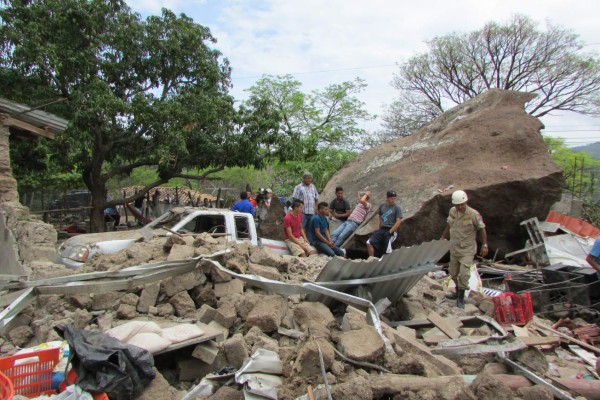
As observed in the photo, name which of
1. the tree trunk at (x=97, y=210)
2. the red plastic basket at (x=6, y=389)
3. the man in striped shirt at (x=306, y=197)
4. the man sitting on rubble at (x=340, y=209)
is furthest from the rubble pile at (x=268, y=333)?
the tree trunk at (x=97, y=210)

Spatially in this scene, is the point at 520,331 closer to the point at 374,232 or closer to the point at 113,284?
the point at 374,232

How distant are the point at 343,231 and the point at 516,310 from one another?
176 inches

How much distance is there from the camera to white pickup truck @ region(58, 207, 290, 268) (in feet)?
21.5

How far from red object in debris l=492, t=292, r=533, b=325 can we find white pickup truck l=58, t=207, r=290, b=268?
327 centimetres

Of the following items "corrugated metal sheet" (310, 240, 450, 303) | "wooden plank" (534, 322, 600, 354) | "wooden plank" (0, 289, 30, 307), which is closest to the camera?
"wooden plank" (0, 289, 30, 307)

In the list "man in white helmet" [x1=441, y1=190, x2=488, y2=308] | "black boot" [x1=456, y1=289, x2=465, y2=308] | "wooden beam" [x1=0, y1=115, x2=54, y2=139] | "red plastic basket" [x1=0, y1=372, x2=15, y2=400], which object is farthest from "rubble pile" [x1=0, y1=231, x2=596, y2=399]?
"wooden beam" [x1=0, y1=115, x2=54, y2=139]

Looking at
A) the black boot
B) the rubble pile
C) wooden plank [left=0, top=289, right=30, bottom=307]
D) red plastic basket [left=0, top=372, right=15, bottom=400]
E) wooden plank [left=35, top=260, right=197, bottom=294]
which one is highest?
wooden plank [left=35, top=260, right=197, bottom=294]

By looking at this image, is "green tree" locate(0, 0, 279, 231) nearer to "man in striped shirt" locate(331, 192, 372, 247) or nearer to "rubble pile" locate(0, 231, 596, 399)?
"man in striped shirt" locate(331, 192, 372, 247)

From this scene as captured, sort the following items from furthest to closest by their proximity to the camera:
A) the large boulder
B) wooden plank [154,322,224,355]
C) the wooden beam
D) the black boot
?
the large boulder < the wooden beam < the black boot < wooden plank [154,322,224,355]

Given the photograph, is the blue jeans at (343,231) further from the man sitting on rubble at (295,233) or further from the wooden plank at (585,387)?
the wooden plank at (585,387)

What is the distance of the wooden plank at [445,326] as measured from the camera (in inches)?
187

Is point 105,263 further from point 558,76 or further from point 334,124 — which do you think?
point 558,76

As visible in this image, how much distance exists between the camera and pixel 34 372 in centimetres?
323

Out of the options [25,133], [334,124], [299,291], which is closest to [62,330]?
[299,291]
